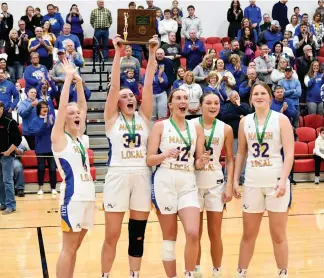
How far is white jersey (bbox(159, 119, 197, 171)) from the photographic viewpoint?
6.11m

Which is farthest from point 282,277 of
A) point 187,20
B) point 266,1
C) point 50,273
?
point 266,1

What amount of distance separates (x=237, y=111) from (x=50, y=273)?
660 centimetres

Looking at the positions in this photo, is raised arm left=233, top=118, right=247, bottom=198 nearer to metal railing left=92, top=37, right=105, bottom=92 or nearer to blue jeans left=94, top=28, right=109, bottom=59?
metal railing left=92, top=37, right=105, bottom=92

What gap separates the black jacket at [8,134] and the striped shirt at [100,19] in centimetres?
671

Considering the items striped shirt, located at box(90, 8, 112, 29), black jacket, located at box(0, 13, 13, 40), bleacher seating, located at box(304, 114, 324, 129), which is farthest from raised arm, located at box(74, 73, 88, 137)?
striped shirt, located at box(90, 8, 112, 29)

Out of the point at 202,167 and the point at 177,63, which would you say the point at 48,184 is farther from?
the point at 202,167

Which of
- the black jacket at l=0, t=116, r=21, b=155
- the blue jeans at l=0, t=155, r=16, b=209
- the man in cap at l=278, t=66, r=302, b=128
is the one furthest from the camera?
the man in cap at l=278, t=66, r=302, b=128

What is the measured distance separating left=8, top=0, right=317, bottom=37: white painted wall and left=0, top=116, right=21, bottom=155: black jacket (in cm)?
781

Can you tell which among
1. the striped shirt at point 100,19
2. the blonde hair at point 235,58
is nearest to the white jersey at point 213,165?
the blonde hair at point 235,58

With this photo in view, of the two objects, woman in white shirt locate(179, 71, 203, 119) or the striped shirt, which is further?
the striped shirt

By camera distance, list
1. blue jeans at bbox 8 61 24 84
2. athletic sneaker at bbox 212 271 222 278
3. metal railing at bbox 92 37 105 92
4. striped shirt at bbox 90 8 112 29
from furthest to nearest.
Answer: striped shirt at bbox 90 8 112 29 < metal railing at bbox 92 37 105 92 < blue jeans at bbox 8 61 24 84 < athletic sneaker at bbox 212 271 222 278

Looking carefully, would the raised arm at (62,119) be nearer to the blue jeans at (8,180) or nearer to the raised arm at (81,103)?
the raised arm at (81,103)

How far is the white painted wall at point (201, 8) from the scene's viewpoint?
58.7ft

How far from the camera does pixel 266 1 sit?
19.5 metres
